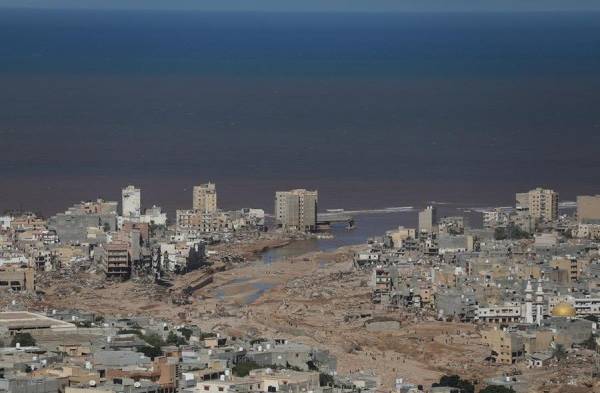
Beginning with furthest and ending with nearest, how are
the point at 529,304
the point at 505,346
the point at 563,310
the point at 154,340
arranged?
the point at 529,304
the point at 563,310
the point at 505,346
the point at 154,340

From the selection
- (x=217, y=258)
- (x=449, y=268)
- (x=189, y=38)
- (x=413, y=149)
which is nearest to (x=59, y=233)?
(x=217, y=258)

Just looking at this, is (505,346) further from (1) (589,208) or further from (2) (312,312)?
(1) (589,208)

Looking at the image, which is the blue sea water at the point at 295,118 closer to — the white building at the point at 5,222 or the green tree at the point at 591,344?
the white building at the point at 5,222

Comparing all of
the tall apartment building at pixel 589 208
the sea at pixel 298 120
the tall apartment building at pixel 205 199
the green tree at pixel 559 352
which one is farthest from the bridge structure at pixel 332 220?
the green tree at pixel 559 352

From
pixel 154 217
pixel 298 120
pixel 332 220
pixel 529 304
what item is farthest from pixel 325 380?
pixel 298 120

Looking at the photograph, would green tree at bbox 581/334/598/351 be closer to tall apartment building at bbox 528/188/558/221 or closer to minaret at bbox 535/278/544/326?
minaret at bbox 535/278/544/326

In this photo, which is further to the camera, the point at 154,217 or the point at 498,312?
the point at 154,217
